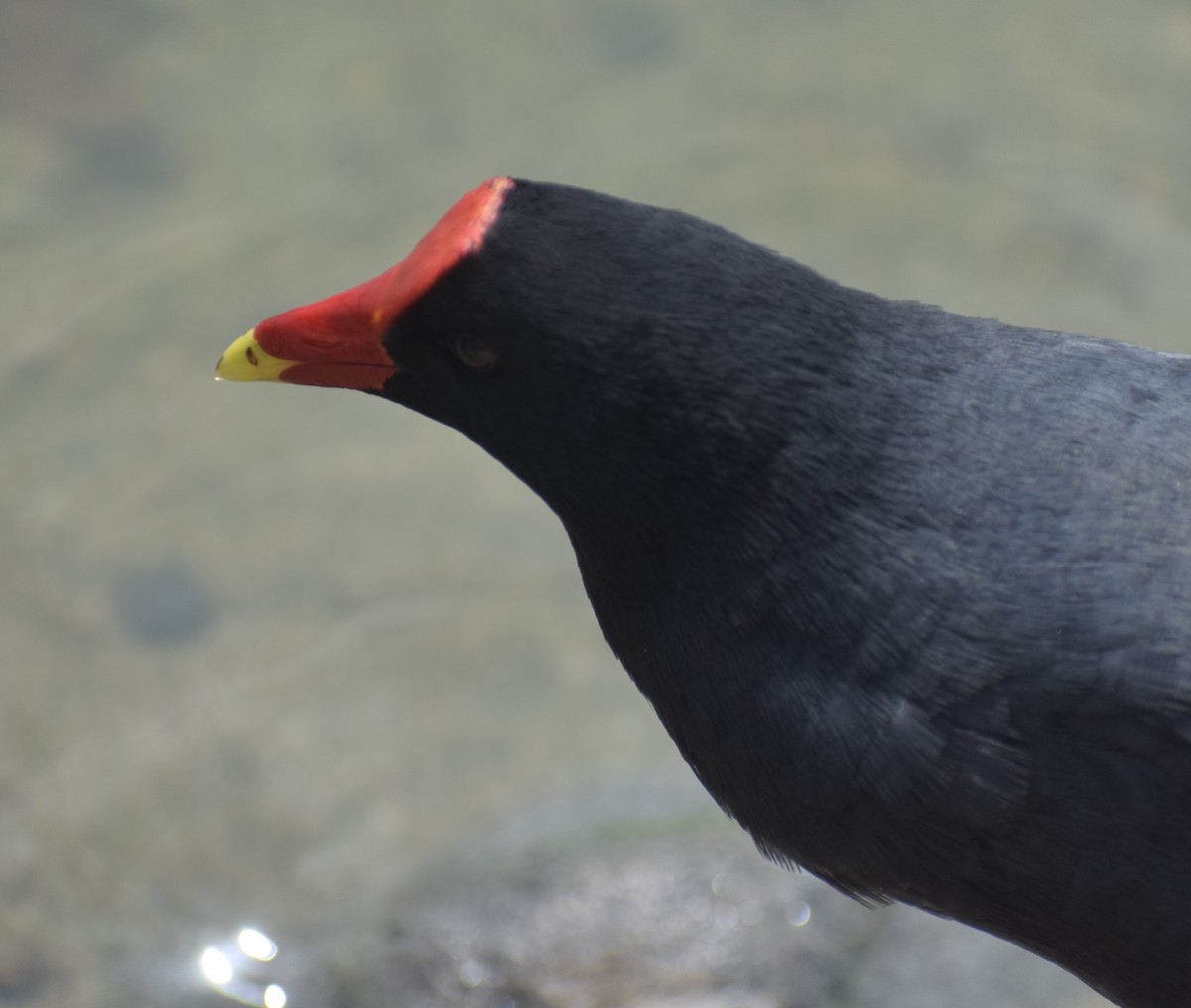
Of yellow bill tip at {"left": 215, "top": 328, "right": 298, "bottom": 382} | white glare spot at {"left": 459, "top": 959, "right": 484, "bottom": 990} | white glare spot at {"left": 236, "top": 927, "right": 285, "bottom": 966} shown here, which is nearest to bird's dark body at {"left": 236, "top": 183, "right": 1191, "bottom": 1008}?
yellow bill tip at {"left": 215, "top": 328, "right": 298, "bottom": 382}

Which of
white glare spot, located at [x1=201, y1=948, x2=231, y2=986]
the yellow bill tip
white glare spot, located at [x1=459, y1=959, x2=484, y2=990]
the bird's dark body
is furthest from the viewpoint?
white glare spot, located at [x1=201, y1=948, x2=231, y2=986]

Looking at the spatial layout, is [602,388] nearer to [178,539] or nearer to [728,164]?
[178,539]

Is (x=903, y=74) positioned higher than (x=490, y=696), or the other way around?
(x=903, y=74)

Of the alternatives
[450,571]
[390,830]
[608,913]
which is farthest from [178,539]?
[608,913]

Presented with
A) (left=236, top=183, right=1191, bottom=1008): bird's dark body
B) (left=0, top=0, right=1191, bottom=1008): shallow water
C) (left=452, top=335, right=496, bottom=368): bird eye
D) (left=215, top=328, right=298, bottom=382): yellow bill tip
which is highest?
(left=0, top=0, right=1191, bottom=1008): shallow water

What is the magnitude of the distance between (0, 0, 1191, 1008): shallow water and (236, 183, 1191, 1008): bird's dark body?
271 centimetres

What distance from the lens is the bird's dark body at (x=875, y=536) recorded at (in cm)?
234

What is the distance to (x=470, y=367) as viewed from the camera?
254 centimetres

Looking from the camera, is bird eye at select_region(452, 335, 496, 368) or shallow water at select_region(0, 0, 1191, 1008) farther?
shallow water at select_region(0, 0, 1191, 1008)

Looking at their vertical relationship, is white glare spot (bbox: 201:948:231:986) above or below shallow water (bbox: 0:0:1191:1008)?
below

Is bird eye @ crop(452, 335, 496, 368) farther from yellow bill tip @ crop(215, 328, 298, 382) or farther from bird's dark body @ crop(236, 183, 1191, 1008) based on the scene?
yellow bill tip @ crop(215, 328, 298, 382)

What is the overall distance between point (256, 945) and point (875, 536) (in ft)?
9.95

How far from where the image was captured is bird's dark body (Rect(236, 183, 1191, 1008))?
2.34m

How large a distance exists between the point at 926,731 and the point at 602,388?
2.29 feet
